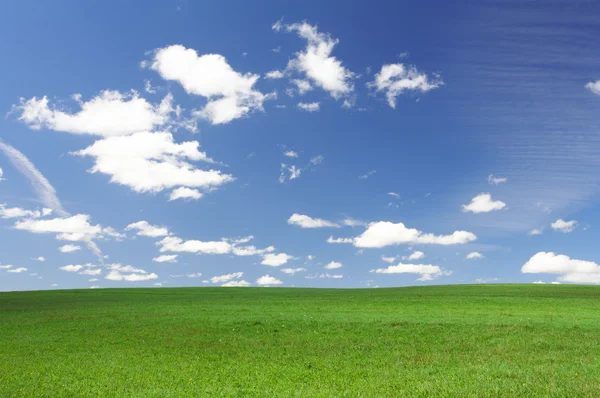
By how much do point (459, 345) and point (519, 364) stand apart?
19.7 feet

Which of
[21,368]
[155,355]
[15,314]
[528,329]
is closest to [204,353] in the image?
[155,355]

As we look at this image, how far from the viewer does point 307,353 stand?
31.7 meters

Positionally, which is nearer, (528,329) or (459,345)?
(459,345)

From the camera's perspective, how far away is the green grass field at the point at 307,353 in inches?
898

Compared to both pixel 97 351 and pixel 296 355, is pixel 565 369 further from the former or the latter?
pixel 97 351

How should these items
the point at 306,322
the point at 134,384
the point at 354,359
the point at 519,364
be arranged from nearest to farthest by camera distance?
the point at 134,384 < the point at 519,364 < the point at 354,359 < the point at 306,322

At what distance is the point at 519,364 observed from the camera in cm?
2727

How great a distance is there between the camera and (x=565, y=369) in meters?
25.3

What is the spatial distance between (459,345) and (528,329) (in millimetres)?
8626

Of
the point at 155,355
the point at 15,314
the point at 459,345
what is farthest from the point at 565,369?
the point at 15,314

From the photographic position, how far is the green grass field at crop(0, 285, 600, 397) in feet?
74.8

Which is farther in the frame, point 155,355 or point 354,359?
point 155,355

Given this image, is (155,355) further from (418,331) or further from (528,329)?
(528,329)

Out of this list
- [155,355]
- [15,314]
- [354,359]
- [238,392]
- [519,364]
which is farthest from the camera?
[15,314]
